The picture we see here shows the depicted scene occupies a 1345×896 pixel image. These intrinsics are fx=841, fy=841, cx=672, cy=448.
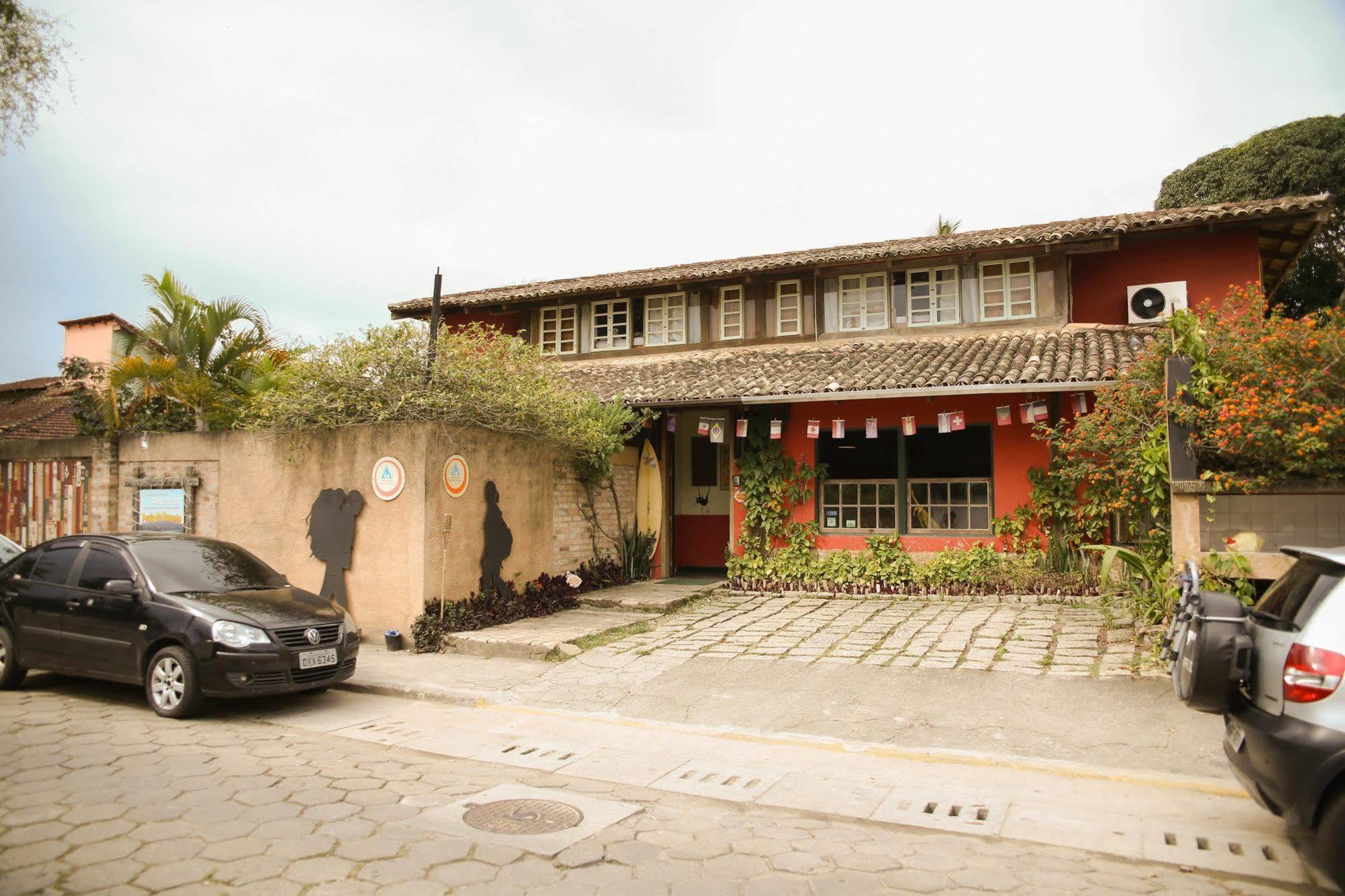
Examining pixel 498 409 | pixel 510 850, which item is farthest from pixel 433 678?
pixel 510 850

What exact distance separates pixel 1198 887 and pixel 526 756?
4027 mm

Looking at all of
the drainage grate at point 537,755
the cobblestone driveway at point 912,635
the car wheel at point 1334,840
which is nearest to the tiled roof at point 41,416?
the cobblestone driveway at point 912,635

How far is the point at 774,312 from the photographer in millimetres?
15289

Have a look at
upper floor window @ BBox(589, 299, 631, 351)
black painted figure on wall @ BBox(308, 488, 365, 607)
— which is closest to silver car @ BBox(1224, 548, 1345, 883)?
black painted figure on wall @ BBox(308, 488, 365, 607)

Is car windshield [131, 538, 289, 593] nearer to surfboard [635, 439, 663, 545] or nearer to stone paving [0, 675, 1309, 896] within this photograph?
stone paving [0, 675, 1309, 896]

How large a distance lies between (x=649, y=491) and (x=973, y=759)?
9020 mm

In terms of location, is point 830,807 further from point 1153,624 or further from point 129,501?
point 129,501

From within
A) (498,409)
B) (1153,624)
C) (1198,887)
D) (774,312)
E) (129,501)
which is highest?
(774,312)

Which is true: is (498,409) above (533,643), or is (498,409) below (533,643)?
above

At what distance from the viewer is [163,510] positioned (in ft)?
40.2

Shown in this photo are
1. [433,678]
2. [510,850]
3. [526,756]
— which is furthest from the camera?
[433,678]

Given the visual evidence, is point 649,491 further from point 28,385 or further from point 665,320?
point 28,385

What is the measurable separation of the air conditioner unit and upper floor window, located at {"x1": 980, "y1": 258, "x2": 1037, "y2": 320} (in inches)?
60.9

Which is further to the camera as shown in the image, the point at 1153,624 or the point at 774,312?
the point at 774,312
